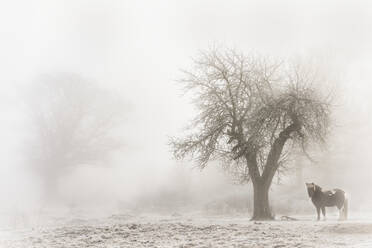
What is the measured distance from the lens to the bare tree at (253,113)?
31422 millimetres

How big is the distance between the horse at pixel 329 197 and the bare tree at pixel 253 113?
254 centimetres

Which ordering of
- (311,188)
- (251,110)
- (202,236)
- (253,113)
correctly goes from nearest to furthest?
(202,236) < (311,188) < (253,113) < (251,110)

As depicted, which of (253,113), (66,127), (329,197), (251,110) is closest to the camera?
(329,197)

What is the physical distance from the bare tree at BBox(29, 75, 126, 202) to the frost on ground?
2262 cm

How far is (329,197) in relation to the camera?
99.5ft

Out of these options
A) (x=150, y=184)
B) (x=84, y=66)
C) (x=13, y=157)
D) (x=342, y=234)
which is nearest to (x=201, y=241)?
(x=342, y=234)

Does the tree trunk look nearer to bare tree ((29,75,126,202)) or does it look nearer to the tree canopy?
the tree canopy

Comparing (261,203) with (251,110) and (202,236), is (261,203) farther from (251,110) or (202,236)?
(202,236)

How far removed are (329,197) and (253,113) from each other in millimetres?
5690

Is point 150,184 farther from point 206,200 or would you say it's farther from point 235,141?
point 235,141

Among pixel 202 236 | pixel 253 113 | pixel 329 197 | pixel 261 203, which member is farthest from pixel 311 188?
pixel 202 236

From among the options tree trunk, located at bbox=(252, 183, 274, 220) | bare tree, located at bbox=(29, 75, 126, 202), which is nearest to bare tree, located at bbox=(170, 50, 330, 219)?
tree trunk, located at bbox=(252, 183, 274, 220)

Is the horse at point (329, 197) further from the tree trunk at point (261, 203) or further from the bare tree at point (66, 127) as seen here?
the bare tree at point (66, 127)

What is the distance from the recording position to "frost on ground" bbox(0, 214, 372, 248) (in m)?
21.9
